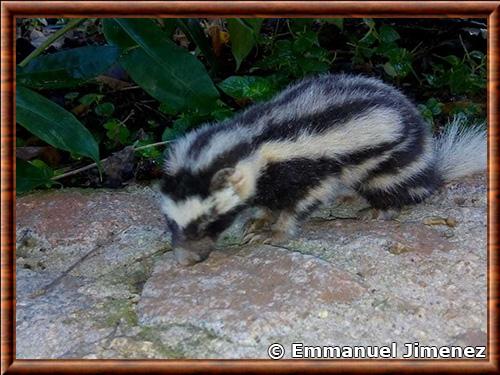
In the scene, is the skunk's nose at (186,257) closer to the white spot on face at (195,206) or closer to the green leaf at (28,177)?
the white spot on face at (195,206)

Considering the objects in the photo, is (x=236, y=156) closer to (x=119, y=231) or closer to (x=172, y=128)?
(x=119, y=231)

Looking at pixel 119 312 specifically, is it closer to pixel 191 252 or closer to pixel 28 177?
pixel 191 252

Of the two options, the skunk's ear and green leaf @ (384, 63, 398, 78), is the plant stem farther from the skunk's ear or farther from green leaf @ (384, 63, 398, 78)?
green leaf @ (384, 63, 398, 78)

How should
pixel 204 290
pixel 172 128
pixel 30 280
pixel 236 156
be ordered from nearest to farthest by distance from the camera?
pixel 204 290, pixel 30 280, pixel 236 156, pixel 172 128

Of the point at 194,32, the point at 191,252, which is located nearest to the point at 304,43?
the point at 194,32

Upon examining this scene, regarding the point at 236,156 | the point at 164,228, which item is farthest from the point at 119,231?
the point at 236,156

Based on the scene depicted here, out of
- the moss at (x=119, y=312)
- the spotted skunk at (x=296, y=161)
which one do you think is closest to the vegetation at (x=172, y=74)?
the spotted skunk at (x=296, y=161)

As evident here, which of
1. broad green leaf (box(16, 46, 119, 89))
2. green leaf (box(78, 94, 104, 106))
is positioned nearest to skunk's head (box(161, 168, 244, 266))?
broad green leaf (box(16, 46, 119, 89))

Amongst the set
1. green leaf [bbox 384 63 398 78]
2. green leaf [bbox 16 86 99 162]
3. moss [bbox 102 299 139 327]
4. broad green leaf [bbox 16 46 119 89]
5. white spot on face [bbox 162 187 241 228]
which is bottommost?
moss [bbox 102 299 139 327]
